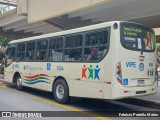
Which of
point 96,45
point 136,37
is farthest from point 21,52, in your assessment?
point 136,37

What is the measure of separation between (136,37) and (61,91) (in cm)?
336

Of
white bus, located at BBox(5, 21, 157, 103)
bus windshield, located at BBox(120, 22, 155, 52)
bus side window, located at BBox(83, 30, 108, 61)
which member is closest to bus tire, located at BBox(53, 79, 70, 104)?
white bus, located at BBox(5, 21, 157, 103)

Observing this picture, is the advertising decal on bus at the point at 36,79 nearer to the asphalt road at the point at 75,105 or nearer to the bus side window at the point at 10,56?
the asphalt road at the point at 75,105

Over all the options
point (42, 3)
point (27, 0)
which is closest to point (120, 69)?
point (42, 3)

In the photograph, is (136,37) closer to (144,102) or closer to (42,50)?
(144,102)

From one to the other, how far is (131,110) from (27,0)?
13.4 metres

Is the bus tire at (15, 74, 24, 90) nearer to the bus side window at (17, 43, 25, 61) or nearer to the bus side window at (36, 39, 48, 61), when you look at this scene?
the bus side window at (17, 43, 25, 61)

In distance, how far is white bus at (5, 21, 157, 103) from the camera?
8.36 m

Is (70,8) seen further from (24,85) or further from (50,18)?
(24,85)

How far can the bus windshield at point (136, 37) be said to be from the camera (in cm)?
861

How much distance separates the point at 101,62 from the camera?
8.58 metres

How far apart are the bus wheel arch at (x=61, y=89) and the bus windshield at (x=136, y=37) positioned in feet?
9.02

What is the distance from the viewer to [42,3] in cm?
1873

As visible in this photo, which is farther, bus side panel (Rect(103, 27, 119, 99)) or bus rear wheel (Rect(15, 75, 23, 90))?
bus rear wheel (Rect(15, 75, 23, 90))
